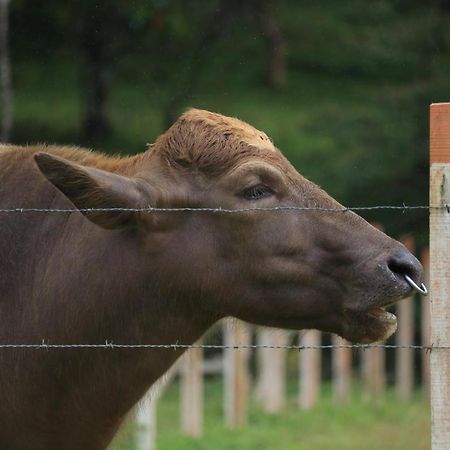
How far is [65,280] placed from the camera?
5.00 meters

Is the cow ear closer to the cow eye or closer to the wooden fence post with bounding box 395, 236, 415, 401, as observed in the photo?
the cow eye

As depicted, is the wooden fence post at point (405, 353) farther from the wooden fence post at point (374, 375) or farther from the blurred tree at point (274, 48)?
the blurred tree at point (274, 48)

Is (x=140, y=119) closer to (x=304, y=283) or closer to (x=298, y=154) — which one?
(x=298, y=154)

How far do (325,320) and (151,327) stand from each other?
2.41 feet

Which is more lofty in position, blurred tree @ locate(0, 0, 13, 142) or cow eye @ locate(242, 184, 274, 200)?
blurred tree @ locate(0, 0, 13, 142)

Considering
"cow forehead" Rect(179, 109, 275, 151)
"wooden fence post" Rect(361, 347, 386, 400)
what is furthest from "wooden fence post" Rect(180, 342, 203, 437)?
"cow forehead" Rect(179, 109, 275, 151)

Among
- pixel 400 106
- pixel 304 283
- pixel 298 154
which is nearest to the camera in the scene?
pixel 304 283

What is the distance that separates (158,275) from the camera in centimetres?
491

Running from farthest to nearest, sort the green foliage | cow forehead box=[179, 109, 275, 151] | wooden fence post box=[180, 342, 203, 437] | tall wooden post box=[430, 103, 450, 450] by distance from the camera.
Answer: the green foliage, wooden fence post box=[180, 342, 203, 437], cow forehead box=[179, 109, 275, 151], tall wooden post box=[430, 103, 450, 450]

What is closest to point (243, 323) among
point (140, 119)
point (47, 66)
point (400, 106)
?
point (400, 106)

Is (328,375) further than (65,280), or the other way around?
(328,375)

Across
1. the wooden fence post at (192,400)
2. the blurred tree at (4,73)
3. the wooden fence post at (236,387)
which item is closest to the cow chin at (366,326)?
the wooden fence post at (192,400)

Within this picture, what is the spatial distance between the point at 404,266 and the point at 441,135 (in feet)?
1.83

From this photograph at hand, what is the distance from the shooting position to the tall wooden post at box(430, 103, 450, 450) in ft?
14.4
